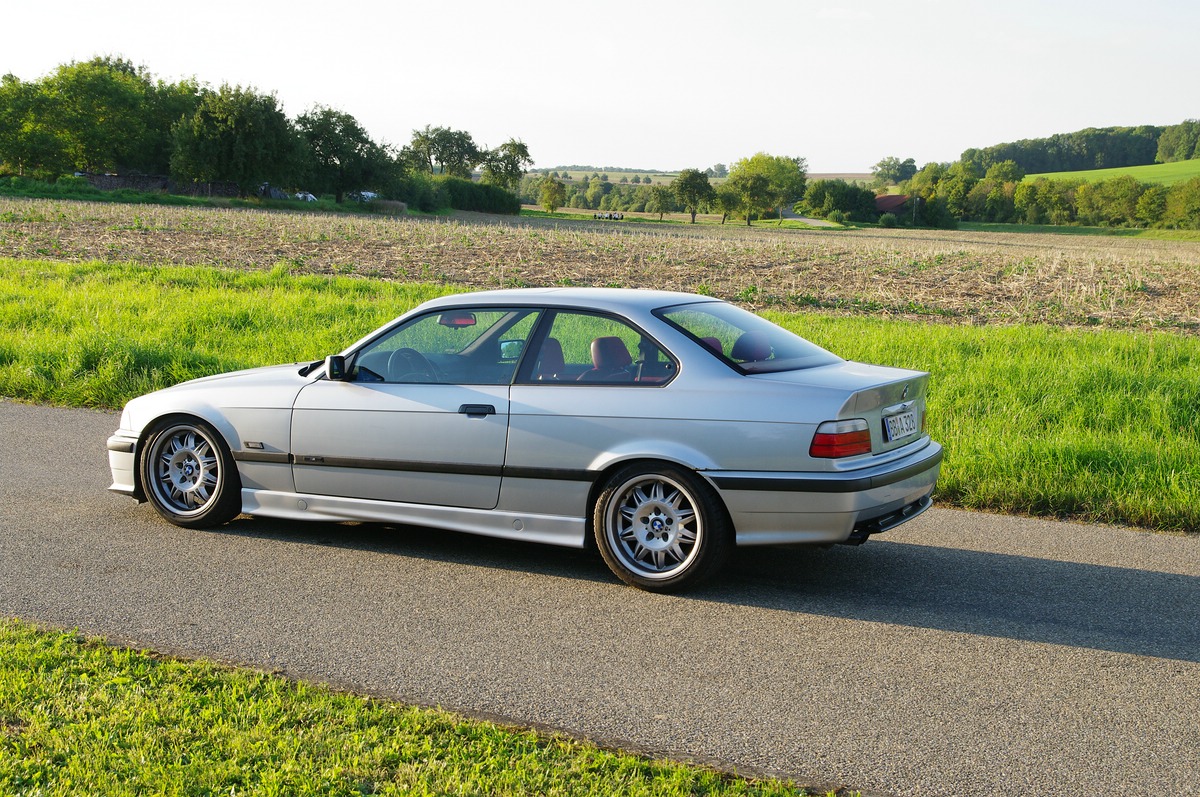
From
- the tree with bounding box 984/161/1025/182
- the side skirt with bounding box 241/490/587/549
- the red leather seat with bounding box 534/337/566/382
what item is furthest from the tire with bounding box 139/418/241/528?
the tree with bounding box 984/161/1025/182

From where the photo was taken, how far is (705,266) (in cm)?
2961

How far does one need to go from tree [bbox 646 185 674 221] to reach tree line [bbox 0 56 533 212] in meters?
50.3

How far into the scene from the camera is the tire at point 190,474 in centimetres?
637

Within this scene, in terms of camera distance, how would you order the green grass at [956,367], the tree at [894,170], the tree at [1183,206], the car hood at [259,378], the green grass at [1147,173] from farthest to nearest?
the tree at [894,170] < the green grass at [1147,173] < the tree at [1183,206] < the green grass at [956,367] < the car hood at [259,378]

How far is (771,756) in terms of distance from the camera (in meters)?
3.51

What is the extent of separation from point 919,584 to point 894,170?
196091mm

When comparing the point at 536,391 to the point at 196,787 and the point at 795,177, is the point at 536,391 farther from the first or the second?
the point at 795,177

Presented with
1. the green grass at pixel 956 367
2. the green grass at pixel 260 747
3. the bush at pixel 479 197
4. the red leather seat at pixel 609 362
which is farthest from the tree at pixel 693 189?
the green grass at pixel 260 747

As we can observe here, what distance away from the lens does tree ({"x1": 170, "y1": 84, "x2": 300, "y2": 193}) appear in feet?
255

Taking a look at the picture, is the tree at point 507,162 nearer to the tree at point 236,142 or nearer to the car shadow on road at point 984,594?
the tree at point 236,142

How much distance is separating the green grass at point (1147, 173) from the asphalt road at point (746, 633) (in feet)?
415

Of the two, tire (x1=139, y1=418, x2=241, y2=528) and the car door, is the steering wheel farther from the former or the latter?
tire (x1=139, y1=418, x2=241, y2=528)

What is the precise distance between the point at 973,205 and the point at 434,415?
13140cm

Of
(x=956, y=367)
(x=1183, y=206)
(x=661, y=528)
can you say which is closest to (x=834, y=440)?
(x=661, y=528)
